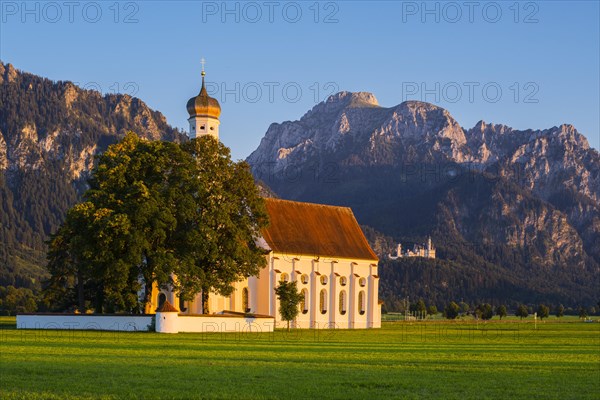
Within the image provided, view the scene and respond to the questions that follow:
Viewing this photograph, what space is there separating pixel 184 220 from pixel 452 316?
76102 millimetres

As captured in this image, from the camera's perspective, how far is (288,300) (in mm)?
72188

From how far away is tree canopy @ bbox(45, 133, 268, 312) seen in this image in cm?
5962

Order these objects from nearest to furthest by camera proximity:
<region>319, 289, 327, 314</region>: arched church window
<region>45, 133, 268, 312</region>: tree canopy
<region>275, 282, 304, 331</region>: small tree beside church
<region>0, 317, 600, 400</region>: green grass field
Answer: <region>0, 317, 600, 400</region>: green grass field, <region>45, 133, 268, 312</region>: tree canopy, <region>275, 282, 304, 331</region>: small tree beside church, <region>319, 289, 327, 314</region>: arched church window

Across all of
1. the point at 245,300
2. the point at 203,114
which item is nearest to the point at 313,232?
the point at 245,300

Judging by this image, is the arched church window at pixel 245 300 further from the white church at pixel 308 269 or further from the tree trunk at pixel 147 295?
the tree trunk at pixel 147 295

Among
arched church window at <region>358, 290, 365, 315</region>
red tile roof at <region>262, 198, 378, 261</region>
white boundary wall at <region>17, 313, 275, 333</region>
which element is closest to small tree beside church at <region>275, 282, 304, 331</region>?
red tile roof at <region>262, 198, 378, 261</region>

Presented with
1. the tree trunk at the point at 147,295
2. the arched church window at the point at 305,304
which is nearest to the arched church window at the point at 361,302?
the arched church window at the point at 305,304

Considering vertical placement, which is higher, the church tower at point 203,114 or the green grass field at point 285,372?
the church tower at point 203,114

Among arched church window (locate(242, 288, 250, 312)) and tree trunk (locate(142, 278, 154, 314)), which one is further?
arched church window (locate(242, 288, 250, 312))

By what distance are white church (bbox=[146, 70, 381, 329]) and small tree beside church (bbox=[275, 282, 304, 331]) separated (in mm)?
2823

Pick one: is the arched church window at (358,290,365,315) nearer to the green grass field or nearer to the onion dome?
the onion dome

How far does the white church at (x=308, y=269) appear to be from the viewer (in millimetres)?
77375

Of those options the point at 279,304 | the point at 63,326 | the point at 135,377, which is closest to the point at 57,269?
the point at 63,326

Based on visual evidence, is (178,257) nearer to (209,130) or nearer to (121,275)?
(121,275)
